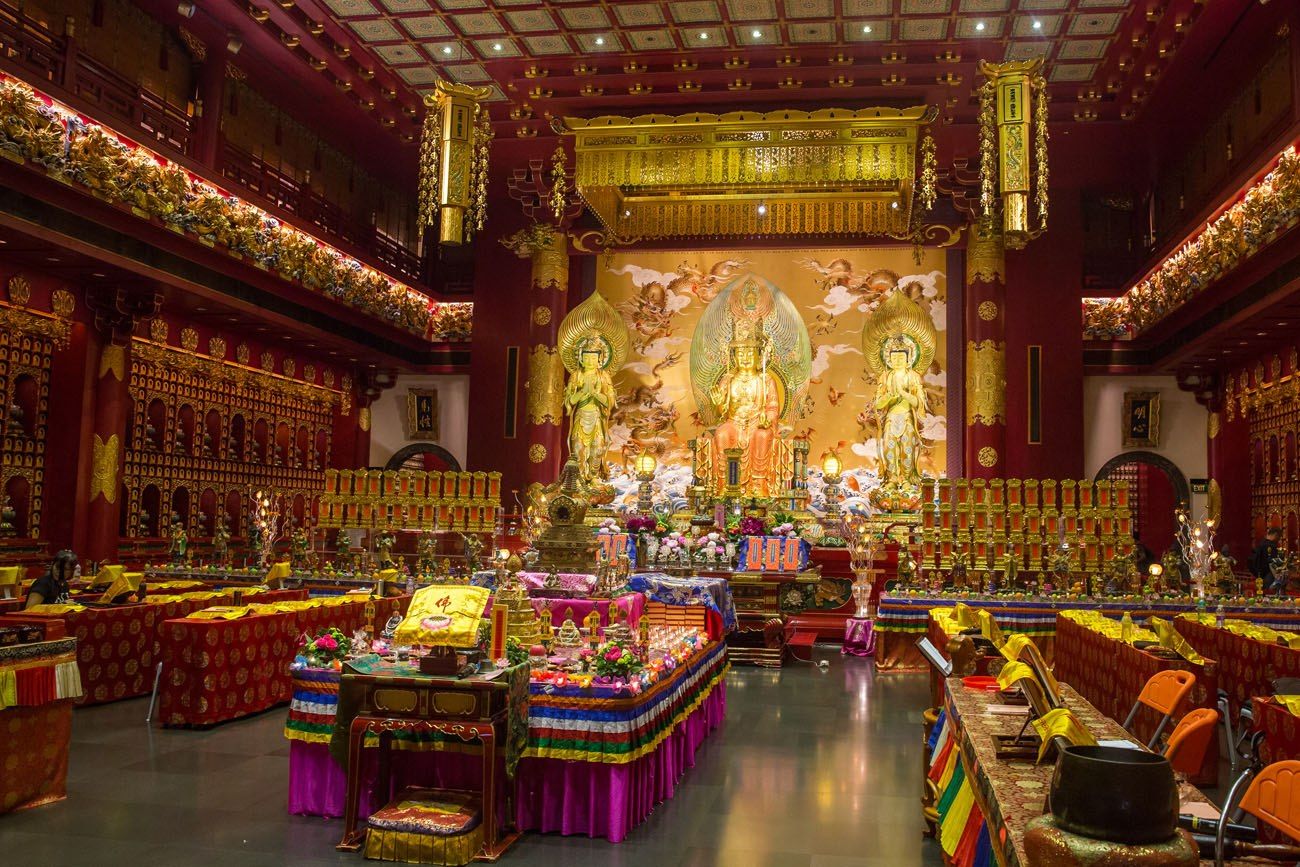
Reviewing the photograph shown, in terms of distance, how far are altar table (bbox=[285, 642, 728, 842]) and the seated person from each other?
2828 mm

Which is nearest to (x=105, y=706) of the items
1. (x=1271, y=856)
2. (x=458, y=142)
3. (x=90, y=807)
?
(x=90, y=807)

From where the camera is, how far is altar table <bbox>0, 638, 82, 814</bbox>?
12.8 feet

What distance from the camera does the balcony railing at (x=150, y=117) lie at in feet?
27.5

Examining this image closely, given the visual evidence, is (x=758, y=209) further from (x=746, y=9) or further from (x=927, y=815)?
(x=927, y=815)

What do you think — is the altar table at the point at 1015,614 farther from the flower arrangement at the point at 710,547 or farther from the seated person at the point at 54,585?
the seated person at the point at 54,585

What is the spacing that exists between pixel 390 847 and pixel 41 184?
6983mm

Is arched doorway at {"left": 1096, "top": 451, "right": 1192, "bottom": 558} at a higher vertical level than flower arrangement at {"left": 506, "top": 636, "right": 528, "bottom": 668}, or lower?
higher

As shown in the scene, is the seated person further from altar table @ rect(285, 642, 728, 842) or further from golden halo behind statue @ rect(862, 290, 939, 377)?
golden halo behind statue @ rect(862, 290, 939, 377)

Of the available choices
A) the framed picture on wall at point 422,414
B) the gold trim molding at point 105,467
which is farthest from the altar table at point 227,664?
the framed picture on wall at point 422,414

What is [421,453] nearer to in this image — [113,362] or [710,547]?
[113,362]

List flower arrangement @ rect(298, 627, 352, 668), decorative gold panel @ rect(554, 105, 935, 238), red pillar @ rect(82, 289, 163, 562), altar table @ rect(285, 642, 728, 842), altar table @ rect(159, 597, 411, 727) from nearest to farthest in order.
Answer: altar table @ rect(285, 642, 728, 842) < flower arrangement @ rect(298, 627, 352, 668) < altar table @ rect(159, 597, 411, 727) < red pillar @ rect(82, 289, 163, 562) < decorative gold panel @ rect(554, 105, 935, 238)

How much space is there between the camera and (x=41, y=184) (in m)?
8.06

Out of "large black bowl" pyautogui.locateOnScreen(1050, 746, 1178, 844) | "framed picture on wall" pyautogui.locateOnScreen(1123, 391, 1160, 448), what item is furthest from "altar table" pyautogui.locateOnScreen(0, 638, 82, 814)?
"framed picture on wall" pyautogui.locateOnScreen(1123, 391, 1160, 448)

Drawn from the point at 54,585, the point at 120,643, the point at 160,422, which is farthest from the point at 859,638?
the point at 160,422
